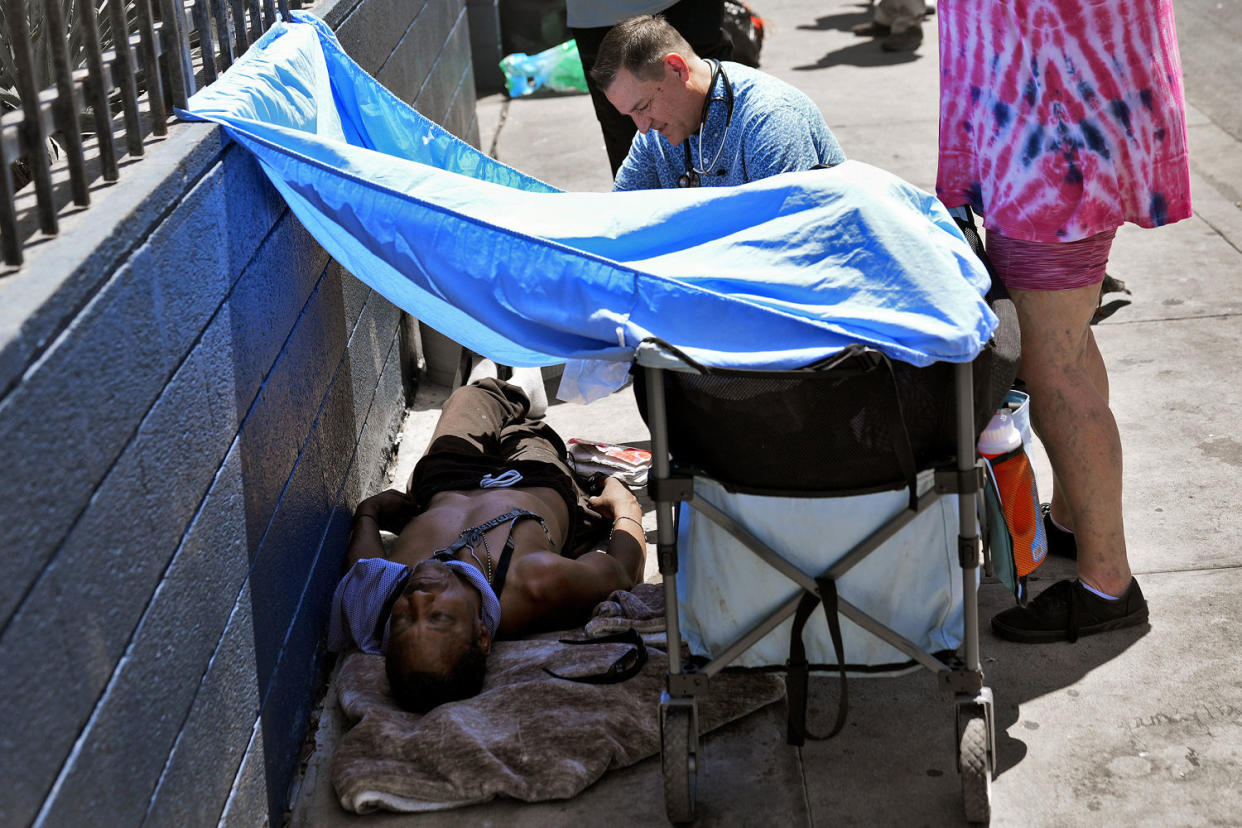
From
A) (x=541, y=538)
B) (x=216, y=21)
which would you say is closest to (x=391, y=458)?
(x=541, y=538)

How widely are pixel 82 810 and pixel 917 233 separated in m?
1.83

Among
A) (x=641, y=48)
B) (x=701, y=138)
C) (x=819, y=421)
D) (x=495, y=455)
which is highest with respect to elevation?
(x=641, y=48)

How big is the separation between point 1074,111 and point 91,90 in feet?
7.04

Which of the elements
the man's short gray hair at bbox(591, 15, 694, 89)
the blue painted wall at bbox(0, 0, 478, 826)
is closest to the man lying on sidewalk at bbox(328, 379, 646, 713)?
the blue painted wall at bbox(0, 0, 478, 826)

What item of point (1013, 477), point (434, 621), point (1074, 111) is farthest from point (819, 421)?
point (434, 621)

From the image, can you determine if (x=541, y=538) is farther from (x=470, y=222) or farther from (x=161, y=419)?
(x=161, y=419)

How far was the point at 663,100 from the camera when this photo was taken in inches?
151

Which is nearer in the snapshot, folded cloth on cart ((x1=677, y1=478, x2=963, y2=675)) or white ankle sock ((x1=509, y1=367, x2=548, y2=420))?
folded cloth on cart ((x1=677, y1=478, x2=963, y2=675))

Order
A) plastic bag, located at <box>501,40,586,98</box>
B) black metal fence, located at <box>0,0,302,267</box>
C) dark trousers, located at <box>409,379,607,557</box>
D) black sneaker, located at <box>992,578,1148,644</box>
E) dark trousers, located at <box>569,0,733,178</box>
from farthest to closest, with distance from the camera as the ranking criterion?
1. plastic bag, located at <box>501,40,586,98</box>
2. dark trousers, located at <box>569,0,733,178</box>
3. dark trousers, located at <box>409,379,607,557</box>
4. black sneaker, located at <box>992,578,1148,644</box>
5. black metal fence, located at <box>0,0,302,267</box>

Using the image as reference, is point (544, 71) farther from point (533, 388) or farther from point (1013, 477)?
point (1013, 477)

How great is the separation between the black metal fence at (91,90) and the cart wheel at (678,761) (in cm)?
156

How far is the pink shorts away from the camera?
3193 millimetres

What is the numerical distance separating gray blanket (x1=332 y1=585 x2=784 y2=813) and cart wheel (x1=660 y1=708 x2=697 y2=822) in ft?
0.86

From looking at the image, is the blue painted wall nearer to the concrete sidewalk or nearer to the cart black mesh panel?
the concrete sidewalk
